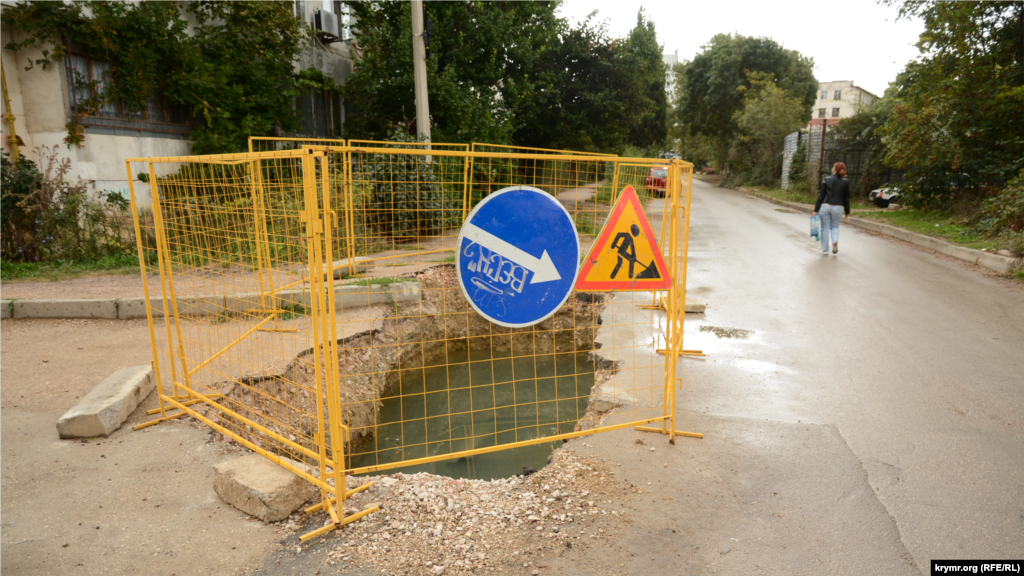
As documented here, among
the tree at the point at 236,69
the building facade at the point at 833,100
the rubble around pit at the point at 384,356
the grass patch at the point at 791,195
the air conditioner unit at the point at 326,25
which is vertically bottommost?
the rubble around pit at the point at 384,356

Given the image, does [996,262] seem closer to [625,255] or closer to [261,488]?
[625,255]

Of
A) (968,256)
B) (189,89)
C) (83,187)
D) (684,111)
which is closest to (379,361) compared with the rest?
(83,187)

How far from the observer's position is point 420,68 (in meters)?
11.7

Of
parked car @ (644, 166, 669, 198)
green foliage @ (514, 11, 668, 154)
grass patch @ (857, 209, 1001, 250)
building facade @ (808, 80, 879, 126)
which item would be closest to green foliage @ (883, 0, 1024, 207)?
grass patch @ (857, 209, 1001, 250)

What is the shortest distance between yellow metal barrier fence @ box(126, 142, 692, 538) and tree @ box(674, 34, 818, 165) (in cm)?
3270

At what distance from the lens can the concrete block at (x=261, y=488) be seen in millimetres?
3182

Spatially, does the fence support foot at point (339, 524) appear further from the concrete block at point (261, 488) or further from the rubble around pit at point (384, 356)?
the rubble around pit at point (384, 356)

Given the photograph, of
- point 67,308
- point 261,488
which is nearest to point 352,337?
point 261,488

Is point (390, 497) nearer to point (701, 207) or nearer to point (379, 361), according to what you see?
point (379, 361)

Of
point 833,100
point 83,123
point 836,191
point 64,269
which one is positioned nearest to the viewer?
point 64,269

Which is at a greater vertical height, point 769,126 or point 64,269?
point 769,126

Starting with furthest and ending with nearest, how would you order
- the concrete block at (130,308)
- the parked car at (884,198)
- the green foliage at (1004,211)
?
the parked car at (884,198), the green foliage at (1004,211), the concrete block at (130,308)

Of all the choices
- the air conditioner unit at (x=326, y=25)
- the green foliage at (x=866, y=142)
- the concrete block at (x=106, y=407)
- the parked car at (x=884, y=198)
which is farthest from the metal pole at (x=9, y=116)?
→ the green foliage at (x=866, y=142)

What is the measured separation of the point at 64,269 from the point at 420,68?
7066 mm
